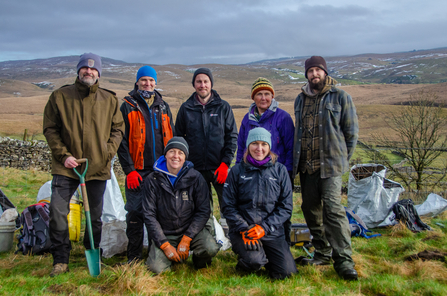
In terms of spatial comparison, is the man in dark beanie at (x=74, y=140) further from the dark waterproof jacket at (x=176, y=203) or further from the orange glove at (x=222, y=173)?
the orange glove at (x=222, y=173)

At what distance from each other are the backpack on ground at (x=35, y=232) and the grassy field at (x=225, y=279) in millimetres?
144

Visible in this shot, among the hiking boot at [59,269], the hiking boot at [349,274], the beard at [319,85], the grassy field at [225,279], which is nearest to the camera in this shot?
the grassy field at [225,279]

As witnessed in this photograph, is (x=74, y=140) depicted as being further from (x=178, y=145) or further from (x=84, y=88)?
(x=178, y=145)

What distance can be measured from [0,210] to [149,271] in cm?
355

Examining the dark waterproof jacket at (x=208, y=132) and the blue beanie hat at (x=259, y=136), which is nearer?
the blue beanie hat at (x=259, y=136)

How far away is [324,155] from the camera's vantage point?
3615 mm

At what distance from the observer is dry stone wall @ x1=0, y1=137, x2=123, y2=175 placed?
525 inches

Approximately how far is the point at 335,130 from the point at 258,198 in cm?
121

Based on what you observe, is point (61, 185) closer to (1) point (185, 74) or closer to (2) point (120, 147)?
(2) point (120, 147)

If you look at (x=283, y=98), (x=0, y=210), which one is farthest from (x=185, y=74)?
(x=0, y=210)

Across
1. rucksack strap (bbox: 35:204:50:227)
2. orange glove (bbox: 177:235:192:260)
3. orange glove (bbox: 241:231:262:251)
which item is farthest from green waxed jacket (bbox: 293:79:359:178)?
rucksack strap (bbox: 35:204:50:227)

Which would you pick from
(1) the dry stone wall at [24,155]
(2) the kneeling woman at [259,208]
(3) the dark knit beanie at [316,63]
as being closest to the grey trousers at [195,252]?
(2) the kneeling woman at [259,208]

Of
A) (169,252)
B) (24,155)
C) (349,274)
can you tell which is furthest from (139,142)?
(24,155)

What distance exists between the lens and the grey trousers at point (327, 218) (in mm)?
3414
